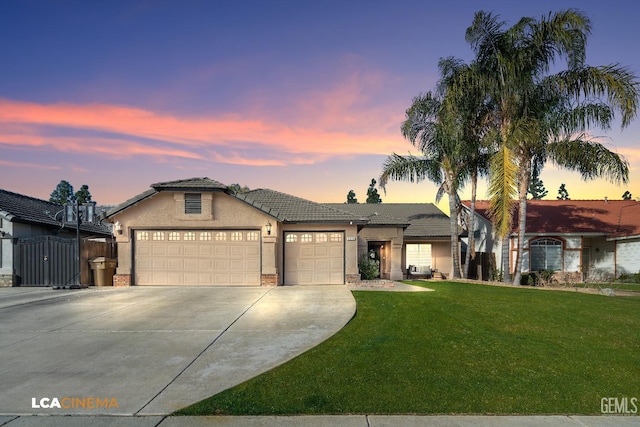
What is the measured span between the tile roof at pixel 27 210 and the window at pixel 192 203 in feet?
25.8

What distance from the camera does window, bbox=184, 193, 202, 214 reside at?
52.3 ft

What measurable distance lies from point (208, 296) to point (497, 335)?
9.56 metres

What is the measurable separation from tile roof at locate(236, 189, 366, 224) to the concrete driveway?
4.09 metres

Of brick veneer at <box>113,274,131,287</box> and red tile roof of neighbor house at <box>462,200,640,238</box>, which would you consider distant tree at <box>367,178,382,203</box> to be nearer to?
red tile roof of neighbor house at <box>462,200,640,238</box>

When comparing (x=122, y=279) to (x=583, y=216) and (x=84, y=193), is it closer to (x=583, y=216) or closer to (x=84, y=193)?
(x=583, y=216)

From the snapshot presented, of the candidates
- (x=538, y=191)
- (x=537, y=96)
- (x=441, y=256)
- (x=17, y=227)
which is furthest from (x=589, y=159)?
(x=538, y=191)

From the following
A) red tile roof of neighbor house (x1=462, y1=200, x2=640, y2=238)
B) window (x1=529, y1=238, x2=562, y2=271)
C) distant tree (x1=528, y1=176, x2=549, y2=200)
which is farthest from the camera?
distant tree (x1=528, y1=176, x2=549, y2=200)

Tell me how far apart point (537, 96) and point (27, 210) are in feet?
83.5

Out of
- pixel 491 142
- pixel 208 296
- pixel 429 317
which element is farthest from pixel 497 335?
pixel 491 142

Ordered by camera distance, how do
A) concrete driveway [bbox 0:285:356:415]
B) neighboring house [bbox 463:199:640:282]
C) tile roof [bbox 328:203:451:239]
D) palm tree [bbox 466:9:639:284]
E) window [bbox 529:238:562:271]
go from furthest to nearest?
1. window [bbox 529:238:562:271]
2. tile roof [bbox 328:203:451:239]
3. neighboring house [bbox 463:199:640:282]
4. palm tree [bbox 466:9:639:284]
5. concrete driveway [bbox 0:285:356:415]

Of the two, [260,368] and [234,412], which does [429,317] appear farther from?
[234,412]

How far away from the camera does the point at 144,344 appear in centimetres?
720

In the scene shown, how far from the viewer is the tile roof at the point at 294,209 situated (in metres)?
16.0

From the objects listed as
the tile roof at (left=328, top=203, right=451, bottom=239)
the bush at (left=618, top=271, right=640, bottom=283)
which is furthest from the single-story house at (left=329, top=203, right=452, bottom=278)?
the bush at (left=618, top=271, right=640, bottom=283)
